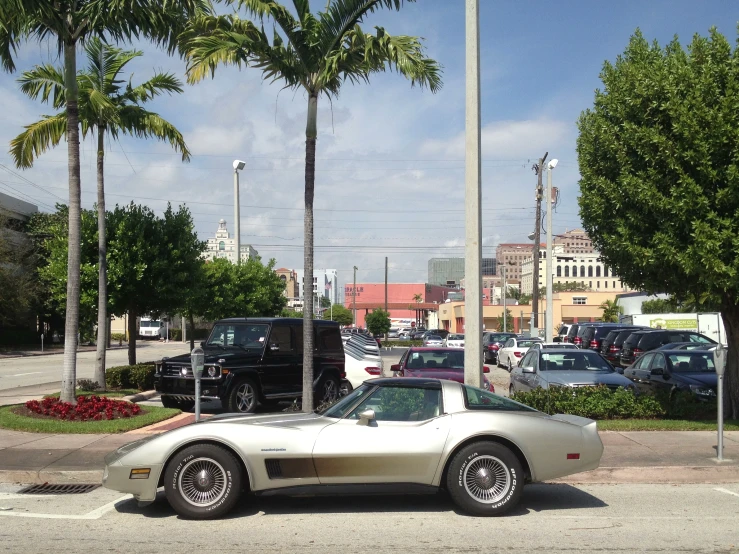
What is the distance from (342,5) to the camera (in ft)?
40.8

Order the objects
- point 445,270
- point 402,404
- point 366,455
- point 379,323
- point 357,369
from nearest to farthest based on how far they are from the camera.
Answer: point 366,455
point 402,404
point 357,369
point 379,323
point 445,270

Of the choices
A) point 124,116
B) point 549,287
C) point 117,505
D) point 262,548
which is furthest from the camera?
point 549,287

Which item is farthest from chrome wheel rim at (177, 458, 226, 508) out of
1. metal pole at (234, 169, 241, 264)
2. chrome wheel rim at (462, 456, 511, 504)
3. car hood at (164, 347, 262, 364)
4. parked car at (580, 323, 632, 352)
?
metal pole at (234, 169, 241, 264)

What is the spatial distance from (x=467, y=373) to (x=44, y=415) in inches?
289

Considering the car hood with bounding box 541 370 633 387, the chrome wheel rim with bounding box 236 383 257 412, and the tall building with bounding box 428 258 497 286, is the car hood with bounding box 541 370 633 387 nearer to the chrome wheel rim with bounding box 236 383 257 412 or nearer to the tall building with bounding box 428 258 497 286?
the chrome wheel rim with bounding box 236 383 257 412

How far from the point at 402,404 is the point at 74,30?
10.8 m

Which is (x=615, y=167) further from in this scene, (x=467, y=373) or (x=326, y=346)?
(x=326, y=346)

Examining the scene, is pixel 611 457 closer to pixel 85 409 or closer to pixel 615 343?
pixel 85 409

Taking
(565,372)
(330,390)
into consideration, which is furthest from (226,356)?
(565,372)

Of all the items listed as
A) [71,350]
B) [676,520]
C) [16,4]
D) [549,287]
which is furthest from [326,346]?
[549,287]

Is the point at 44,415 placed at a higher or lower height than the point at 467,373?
lower

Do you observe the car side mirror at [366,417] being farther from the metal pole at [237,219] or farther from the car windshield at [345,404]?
the metal pole at [237,219]

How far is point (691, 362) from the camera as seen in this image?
17.0m

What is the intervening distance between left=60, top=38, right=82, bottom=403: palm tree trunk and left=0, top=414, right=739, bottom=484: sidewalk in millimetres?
1794
